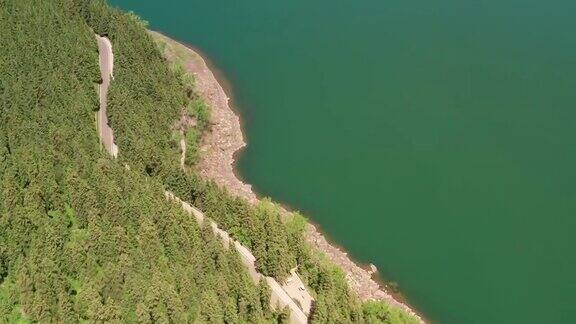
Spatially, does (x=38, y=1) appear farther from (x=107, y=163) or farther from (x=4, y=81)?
(x=107, y=163)

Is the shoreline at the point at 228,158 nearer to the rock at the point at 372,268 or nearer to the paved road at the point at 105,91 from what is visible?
the rock at the point at 372,268

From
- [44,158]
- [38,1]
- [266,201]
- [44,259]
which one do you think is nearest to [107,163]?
[44,158]

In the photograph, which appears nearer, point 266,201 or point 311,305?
point 311,305

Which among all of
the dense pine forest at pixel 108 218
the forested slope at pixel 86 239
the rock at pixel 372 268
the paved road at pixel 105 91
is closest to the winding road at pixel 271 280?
the paved road at pixel 105 91

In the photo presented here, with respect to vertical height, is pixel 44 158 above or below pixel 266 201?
below

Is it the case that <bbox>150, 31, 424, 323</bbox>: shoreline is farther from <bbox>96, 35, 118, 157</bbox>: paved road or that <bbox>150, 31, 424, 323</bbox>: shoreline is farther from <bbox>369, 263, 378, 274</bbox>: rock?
<bbox>96, 35, 118, 157</bbox>: paved road

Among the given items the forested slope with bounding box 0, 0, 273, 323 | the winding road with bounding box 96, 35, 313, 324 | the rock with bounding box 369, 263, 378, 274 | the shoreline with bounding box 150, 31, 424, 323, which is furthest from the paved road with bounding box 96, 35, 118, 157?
the rock with bounding box 369, 263, 378, 274
